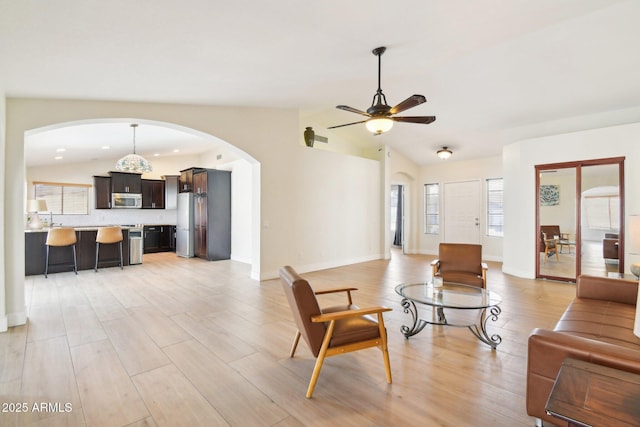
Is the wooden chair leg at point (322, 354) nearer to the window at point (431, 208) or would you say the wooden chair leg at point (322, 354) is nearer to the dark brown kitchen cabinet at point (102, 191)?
the window at point (431, 208)

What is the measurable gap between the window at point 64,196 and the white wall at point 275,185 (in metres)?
5.99

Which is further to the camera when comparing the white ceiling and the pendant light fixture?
the pendant light fixture

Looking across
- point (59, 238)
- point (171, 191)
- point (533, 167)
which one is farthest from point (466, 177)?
point (59, 238)

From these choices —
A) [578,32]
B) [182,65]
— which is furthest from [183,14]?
[578,32]

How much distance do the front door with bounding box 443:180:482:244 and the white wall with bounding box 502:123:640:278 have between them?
6.96 feet

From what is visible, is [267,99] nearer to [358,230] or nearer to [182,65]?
[182,65]

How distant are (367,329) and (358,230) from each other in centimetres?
545

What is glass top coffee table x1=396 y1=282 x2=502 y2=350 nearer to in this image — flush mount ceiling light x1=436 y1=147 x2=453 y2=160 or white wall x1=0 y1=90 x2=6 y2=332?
white wall x1=0 y1=90 x2=6 y2=332

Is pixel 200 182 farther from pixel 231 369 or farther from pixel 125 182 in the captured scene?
pixel 231 369

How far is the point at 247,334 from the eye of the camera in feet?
10.5

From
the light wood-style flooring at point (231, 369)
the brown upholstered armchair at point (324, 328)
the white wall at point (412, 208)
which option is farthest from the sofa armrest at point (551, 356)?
the white wall at point (412, 208)

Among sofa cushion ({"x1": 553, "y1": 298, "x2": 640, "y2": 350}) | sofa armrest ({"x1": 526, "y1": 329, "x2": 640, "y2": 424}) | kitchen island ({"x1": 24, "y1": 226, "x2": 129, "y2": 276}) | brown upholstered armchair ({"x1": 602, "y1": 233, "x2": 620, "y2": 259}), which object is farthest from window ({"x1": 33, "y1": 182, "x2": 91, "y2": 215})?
brown upholstered armchair ({"x1": 602, "y1": 233, "x2": 620, "y2": 259})

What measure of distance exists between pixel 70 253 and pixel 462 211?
981 cm

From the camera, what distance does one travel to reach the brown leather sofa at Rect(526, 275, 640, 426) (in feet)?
5.00
